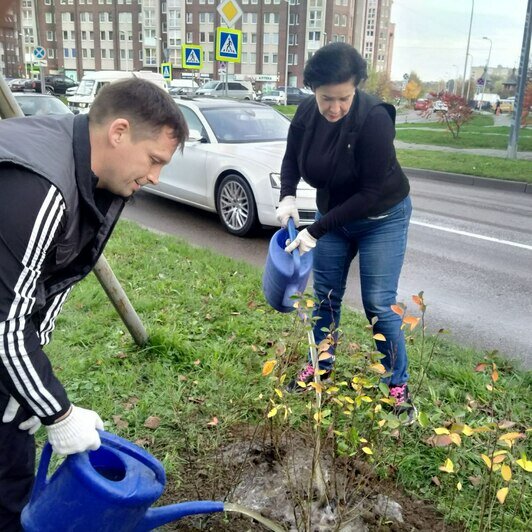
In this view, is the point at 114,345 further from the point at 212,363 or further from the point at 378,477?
the point at 378,477

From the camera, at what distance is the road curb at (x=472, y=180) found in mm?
11289

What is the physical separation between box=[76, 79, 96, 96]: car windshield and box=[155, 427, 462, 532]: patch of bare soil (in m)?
23.9

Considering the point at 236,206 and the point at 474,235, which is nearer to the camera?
the point at 236,206

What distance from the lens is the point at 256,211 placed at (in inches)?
266

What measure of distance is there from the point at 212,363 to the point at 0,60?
2904 mm

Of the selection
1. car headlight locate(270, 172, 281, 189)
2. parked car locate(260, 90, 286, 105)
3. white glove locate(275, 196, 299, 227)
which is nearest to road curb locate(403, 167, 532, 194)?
car headlight locate(270, 172, 281, 189)

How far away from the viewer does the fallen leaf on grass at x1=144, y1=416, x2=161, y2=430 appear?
9.18 ft

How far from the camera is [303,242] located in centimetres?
282

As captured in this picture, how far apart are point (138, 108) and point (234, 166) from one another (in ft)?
18.0

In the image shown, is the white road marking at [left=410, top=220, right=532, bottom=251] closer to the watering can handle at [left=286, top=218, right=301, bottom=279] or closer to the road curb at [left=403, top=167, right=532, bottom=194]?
the road curb at [left=403, top=167, right=532, bottom=194]

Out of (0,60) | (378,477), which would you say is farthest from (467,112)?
(0,60)

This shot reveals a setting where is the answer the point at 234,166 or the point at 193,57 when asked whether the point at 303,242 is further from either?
the point at 193,57

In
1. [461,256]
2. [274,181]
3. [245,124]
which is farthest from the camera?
[245,124]

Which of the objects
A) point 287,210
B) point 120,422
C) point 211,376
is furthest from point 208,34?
point 120,422
